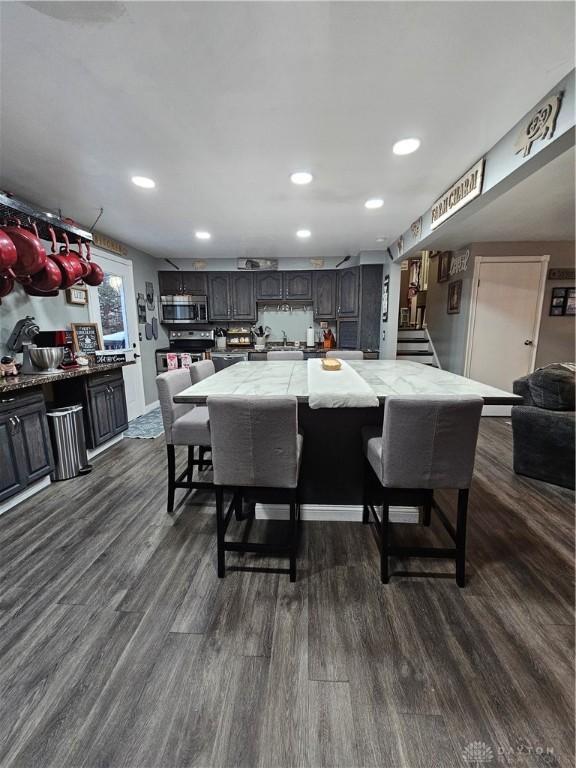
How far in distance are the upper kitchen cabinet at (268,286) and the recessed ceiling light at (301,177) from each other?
9.74ft

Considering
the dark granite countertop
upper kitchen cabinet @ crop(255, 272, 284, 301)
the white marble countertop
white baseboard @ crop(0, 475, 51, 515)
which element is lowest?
white baseboard @ crop(0, 475, 51, 515)

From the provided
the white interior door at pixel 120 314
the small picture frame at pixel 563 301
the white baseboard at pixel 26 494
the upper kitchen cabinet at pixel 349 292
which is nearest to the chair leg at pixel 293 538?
the white baseboard at pixel 26 494

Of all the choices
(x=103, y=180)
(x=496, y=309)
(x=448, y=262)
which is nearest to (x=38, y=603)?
(x=103, y=180)

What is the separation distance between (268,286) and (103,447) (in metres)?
3.67

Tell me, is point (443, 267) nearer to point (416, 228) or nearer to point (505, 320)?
point (505, 320)

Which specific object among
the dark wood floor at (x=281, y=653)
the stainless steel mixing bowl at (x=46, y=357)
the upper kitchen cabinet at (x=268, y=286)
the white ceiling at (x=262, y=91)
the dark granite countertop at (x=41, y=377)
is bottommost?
the dark wood floor at (x=281, y=653)

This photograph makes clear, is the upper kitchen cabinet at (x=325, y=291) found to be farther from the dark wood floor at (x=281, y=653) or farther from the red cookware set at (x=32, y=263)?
the dark wood floor at (x=281, y=653)

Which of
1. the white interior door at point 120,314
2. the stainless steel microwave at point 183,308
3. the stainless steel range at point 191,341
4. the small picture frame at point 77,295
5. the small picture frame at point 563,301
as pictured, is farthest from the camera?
the stainless steel range at point 191,341

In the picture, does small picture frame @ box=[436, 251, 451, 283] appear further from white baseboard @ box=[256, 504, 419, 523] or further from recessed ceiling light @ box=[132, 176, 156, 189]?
recessed ceiling light @ box=[132, 176, 156, 189]

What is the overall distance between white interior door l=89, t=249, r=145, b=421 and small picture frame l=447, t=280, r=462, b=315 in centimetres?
497

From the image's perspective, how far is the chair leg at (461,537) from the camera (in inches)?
56.9

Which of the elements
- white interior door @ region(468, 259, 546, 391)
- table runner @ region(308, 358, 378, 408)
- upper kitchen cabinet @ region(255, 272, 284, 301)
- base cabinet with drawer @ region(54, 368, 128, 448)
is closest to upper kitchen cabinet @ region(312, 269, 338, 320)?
upper kitchen cabinet @ region(255, 272, 284, 301)

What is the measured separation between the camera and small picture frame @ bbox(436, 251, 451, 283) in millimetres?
5047

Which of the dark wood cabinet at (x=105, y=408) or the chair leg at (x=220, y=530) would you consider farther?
the dark wood cabinet at (x=105, y=408)
